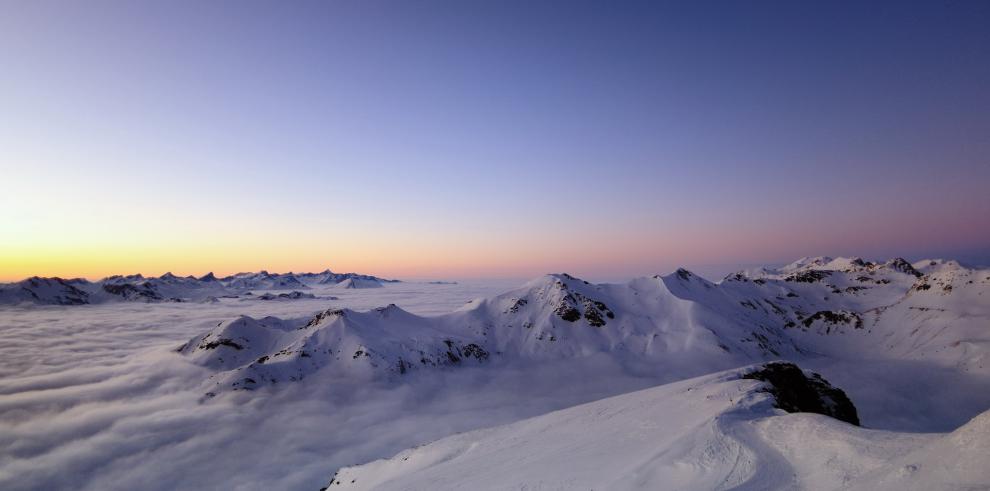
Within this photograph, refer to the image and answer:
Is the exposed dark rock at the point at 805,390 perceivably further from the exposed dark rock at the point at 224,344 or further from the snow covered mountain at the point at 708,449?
the exposed dark rock at the point at 224,344

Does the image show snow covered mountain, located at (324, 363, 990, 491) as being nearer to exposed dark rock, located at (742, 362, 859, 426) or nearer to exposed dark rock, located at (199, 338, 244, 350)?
exposed dark rock, located at (742, 362, 859, 426)

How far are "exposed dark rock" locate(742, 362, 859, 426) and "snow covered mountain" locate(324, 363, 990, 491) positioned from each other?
0.10 m

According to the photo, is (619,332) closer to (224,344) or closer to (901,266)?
(224,344)

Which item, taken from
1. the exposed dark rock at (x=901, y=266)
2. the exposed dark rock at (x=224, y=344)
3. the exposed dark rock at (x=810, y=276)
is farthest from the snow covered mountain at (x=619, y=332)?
the exposed dark rock at (x=901, y=266)

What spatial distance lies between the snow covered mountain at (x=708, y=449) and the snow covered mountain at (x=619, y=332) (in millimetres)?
56216

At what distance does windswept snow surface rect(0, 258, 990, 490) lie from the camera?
5191cm

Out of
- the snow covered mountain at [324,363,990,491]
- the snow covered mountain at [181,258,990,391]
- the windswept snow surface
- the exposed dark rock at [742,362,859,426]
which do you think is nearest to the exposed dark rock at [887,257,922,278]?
the windswept snow surface

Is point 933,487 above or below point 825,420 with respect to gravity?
above

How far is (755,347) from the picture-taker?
100625 millimetres

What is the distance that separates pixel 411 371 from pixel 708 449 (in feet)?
238

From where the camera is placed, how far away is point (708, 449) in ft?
41.6

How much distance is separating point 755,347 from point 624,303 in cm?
3424

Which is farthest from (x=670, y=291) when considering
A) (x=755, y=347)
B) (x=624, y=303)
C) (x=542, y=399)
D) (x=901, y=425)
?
(x=542, y=399)

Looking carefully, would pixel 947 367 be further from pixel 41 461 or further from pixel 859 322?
pixel 41 461
